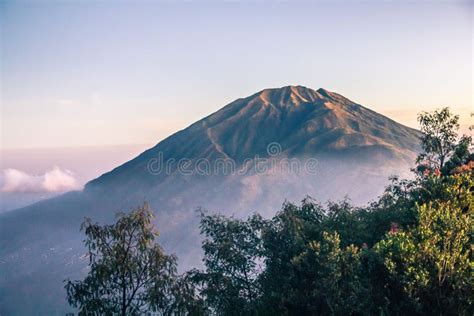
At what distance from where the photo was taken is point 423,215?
58.7ft

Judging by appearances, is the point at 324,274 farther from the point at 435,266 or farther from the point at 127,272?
the point at 127,272

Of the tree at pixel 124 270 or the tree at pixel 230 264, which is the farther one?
the tree at pixel 230 264

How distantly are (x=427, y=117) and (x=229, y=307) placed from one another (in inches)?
873

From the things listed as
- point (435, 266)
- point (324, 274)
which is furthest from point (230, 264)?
point (435, 266)

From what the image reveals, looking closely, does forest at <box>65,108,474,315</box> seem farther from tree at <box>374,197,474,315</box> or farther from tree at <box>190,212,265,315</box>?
tree at <box>190,212,265,315</box>

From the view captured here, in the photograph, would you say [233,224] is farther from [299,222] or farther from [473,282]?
[473,282]

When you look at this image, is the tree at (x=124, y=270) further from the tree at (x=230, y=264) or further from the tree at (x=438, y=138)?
the tree at (x=438, y=138)

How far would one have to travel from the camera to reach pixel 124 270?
17234 millimetres

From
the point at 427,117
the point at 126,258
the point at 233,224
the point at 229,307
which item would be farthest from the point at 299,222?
the point at 427,117

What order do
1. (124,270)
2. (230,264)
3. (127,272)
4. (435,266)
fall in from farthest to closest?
(230,264) → (127,272) → (124,270) → (435,266)

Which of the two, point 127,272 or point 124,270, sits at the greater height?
point 124,270

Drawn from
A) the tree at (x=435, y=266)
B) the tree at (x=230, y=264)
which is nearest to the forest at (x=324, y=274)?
the tree at (x=435, y=266)

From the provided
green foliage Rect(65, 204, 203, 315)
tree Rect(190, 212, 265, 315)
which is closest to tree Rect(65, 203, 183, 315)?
green foliage Rect(65, 204, 203, 315)

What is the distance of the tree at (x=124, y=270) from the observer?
1706 centimetres
